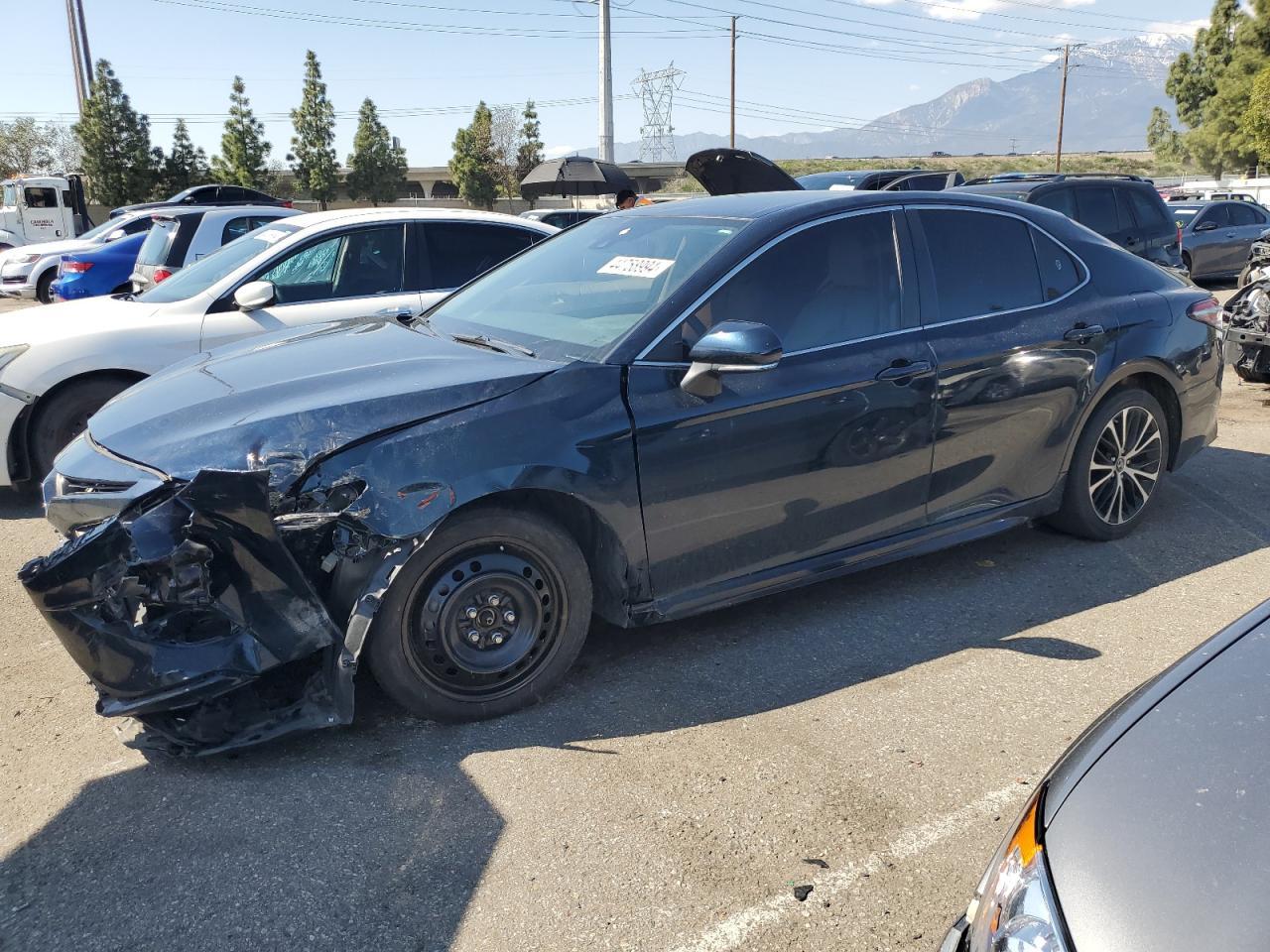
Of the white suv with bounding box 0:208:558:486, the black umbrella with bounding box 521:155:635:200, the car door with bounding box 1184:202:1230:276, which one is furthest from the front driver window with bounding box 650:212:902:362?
the car door with bounding box 1184:202:1230:276

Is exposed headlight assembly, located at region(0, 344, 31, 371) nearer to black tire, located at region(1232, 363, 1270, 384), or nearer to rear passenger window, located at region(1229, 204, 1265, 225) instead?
black tire, located at region(1232, 363, 1270, 384)

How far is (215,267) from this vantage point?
6801mm

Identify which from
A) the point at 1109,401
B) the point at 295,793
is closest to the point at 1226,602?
the point at 1109,401

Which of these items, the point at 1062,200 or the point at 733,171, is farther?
the point at 1062,200

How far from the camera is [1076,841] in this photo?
1.70 m

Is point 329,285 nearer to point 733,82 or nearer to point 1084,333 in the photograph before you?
point 1084,333

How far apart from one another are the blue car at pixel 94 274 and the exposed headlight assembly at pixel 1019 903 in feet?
43.4

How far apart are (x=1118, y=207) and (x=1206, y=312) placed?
6.29 meters

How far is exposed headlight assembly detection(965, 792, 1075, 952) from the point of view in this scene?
62.2 inches

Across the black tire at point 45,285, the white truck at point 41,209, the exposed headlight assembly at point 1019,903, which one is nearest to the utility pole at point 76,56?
the white truck at point 41,209

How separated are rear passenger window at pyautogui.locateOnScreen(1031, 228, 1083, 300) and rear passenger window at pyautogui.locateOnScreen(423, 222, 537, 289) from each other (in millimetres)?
3354

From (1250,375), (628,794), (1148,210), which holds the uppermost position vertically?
(1148,210)

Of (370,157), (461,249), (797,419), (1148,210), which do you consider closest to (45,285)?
(461,249)

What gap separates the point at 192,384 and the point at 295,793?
1.63m
